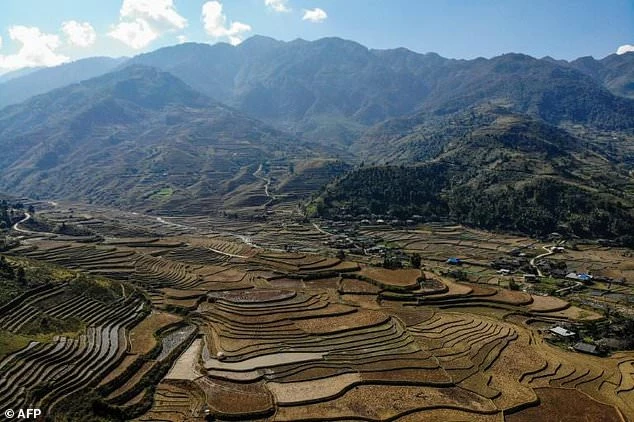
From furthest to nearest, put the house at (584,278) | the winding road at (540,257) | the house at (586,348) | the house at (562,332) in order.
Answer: the winding road at (540,257), the house at (584,278), the house at (562,332), the house at (586,348)

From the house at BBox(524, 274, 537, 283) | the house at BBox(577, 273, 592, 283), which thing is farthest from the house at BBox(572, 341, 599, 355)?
the house at BBox(577, 273, 592, 283)

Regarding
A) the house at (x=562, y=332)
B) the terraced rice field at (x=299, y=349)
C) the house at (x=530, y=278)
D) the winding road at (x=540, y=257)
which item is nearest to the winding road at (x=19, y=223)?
the terraced rice field at (x=299, y=349)

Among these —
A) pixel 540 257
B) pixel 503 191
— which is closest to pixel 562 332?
pixel 540 257

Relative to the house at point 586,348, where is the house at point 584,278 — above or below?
below

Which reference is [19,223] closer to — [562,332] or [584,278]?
[562,332]

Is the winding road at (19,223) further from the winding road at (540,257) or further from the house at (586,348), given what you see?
the house at (586,348)

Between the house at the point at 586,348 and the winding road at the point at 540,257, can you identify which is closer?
the house at the point at 586,348
